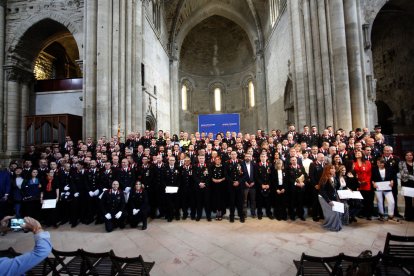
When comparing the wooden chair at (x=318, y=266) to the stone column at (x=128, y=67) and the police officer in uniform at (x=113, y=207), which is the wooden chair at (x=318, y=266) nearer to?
the police officer in uniform at (x=113, y=207)

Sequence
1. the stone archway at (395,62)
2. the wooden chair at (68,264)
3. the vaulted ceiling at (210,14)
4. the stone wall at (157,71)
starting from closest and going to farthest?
the wooden chair at (68,264)
the stone archway at (395,62)
the stone wall at (157,71)
the vaulted ceiling at (210,14)

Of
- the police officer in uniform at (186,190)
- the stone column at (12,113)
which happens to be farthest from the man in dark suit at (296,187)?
the stone column at (12,113)

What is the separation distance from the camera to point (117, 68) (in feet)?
37.8

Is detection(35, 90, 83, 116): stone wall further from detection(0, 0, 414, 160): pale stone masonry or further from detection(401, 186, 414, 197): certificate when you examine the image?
detection(401, 186, 414, 197): certificate

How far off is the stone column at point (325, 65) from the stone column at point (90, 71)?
10.9 meters

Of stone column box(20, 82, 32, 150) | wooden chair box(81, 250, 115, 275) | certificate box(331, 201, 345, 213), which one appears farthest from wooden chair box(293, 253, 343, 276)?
stone column box(20, 82, 32, 150)

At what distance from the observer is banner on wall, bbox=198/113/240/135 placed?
17.6 m

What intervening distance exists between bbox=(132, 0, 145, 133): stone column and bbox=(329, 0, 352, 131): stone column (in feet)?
32.2

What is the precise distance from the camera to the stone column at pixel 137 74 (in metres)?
12.4

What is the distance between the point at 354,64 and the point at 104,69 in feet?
38.3

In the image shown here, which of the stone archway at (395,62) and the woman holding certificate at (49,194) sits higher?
the stone archway at (395,62)

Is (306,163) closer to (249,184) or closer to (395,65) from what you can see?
(249,184)

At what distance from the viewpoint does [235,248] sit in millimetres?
4352

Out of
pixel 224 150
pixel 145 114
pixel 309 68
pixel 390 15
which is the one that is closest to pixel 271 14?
pixel 390 15
